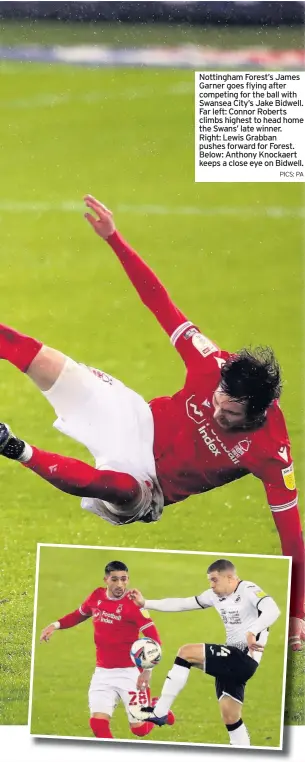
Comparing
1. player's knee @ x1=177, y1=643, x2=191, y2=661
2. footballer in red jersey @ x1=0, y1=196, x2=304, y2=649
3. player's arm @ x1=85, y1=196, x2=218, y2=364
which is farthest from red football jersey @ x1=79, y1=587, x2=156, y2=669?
player's arm @ x1=85, y1=196, x2=218, y2=364

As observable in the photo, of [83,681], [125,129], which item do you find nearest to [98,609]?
[83,681]

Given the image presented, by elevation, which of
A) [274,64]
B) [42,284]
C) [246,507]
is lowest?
[246,507]

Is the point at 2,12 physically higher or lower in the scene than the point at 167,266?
higher

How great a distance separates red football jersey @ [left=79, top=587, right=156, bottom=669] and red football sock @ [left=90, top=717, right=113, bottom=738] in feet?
0.62

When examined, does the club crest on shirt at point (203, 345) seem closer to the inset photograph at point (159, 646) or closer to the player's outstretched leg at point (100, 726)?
the inset photograph at point (159, 646)

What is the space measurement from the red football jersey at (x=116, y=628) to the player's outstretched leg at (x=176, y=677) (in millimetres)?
126

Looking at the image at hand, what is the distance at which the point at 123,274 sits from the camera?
4715 millimetres

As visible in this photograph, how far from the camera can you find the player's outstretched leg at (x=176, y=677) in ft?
15.1

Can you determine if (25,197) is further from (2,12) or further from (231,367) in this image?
(231,367)

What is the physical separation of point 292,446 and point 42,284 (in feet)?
3.48

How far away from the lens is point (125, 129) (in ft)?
15.4

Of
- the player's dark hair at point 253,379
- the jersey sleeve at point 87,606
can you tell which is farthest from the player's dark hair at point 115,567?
the player's dark hair at point 253,379

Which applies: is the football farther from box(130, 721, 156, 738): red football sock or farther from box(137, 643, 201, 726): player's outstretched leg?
box(130, 721, 156, 738): red football sock

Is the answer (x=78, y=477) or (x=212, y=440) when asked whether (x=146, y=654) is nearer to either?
(x=78, y=477)
